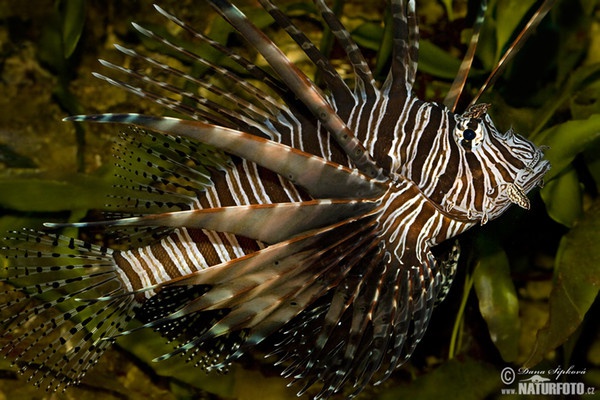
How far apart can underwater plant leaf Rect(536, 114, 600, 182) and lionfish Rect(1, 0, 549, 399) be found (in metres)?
0.59

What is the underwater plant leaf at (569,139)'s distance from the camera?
2477 mm

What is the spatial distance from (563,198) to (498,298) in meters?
0.63

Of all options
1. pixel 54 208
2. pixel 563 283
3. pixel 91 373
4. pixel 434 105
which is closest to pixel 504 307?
pixel 563 283

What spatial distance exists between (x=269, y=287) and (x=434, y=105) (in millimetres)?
975

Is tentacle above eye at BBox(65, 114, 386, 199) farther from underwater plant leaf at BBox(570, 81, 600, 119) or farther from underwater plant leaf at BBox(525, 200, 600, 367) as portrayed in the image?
underwater plant leaf at BBox(570, 81, 600, 119)

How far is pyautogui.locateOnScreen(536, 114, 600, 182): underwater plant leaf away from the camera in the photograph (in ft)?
8.13

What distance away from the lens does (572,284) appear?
8.45 ft

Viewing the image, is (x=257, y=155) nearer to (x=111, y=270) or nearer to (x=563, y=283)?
(x=111, y=270)

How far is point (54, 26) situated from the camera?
3418mm

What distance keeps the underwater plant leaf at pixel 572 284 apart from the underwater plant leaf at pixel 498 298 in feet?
0.67

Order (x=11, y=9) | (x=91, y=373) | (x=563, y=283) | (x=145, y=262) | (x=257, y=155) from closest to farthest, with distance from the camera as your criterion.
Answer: (x=257, y=155), (x=145, y=262), (x=563, y=283), (x=91, y=373), (x=11, y=9)

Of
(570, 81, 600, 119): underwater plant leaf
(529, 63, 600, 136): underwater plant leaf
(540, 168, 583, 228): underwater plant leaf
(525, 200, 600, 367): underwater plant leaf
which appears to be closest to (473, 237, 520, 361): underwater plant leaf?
(525, 200, 600, 367): underwater plant leaf

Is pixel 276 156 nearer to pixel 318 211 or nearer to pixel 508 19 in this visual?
pixel 318 211

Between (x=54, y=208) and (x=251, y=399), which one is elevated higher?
(x=54, y=208)
